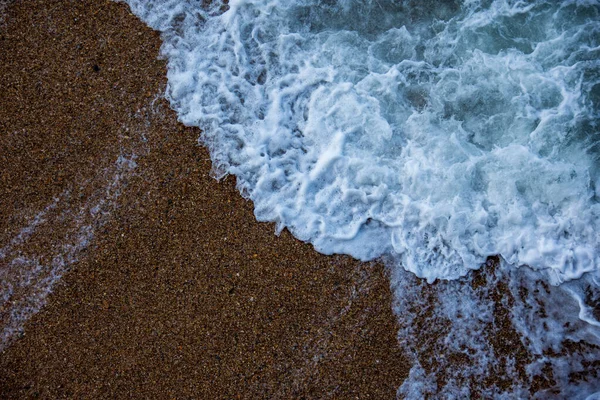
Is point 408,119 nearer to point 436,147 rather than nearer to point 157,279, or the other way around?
point 436,147

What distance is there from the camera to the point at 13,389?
127 inches

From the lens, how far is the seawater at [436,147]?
3.21 m

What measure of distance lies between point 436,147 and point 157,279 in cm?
233

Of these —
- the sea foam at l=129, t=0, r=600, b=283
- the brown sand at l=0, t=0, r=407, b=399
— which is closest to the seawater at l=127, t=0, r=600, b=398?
the sea foam at l=129, t=0, r=600, b=283

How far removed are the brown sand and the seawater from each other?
215 millimetres

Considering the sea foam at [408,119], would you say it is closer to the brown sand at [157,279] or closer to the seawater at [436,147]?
the seawater at [436,147]

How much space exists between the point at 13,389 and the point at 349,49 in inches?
143

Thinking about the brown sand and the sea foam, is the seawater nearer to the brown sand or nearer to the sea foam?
the sea foam

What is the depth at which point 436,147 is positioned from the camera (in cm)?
350

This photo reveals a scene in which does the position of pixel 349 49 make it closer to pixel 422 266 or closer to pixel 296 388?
pixel 422 266

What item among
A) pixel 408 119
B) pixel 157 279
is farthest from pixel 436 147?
pixel 157 279

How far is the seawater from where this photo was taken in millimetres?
3207

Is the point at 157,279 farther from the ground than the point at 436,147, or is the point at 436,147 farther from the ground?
the point at 436,147

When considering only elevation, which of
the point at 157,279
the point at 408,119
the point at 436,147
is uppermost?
the point at 408,119
